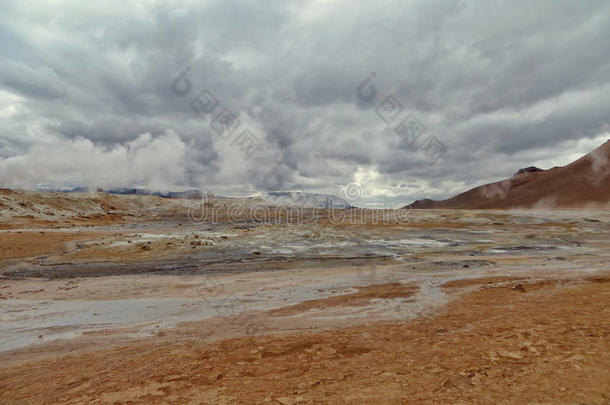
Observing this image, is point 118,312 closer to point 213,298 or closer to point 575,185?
point 213,298

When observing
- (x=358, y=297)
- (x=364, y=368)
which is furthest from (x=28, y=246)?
(x=364, y=368)

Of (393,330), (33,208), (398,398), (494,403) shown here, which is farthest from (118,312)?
(33,208)

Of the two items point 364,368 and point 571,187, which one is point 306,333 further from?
point 571,187

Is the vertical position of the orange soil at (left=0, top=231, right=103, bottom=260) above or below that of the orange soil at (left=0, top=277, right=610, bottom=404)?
above

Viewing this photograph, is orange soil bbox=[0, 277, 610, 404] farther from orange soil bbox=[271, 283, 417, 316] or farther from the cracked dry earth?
Answer: orange soil bbox=[271, 283, 417, 316]

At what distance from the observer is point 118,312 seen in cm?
1245

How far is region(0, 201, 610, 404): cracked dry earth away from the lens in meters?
5.65

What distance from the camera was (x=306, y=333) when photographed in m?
9.32

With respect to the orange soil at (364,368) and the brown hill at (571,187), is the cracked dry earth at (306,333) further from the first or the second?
the brown hill at (571,187)

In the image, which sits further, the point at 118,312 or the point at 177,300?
the point at 177,300

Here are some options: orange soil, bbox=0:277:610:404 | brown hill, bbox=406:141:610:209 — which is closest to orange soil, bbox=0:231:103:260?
orange soil, bbox=0:277:610:404

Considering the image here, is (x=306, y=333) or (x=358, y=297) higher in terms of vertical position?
(x=306, y=333)

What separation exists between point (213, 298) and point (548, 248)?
32.6 metres

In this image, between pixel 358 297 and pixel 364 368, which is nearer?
pixel 364 368
